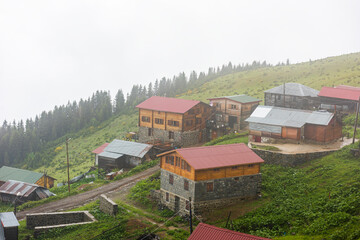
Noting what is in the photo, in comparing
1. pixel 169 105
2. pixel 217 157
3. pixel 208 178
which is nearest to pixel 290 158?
pixel 217 157

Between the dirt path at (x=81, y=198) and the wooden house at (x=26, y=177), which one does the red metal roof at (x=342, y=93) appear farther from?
the wooden house at (x=26, y=177)

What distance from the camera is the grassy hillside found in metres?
101

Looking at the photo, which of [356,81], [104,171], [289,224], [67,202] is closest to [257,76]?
[356,81]

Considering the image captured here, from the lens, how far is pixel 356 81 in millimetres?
92000

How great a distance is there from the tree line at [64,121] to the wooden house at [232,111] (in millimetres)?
57450

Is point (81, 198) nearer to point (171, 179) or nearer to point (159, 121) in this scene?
point (171, 179)

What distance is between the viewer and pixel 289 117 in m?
61.6

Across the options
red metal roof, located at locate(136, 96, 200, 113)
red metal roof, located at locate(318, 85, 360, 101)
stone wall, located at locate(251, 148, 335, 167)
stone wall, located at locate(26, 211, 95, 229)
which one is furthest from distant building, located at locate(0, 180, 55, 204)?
red metal roof, located at locate(318, 85, 360, 101)

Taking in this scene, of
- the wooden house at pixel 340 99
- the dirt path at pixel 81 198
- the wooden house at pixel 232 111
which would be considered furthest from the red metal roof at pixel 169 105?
the wooden house at pixel 340 99

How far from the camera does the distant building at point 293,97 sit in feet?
246

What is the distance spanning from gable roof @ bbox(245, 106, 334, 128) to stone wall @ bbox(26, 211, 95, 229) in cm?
2913

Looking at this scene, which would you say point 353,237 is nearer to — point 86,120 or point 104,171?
point 104,171

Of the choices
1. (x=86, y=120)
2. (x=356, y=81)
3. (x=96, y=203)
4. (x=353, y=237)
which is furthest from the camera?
(x=86, y=120)

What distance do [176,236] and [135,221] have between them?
5.77 metres
